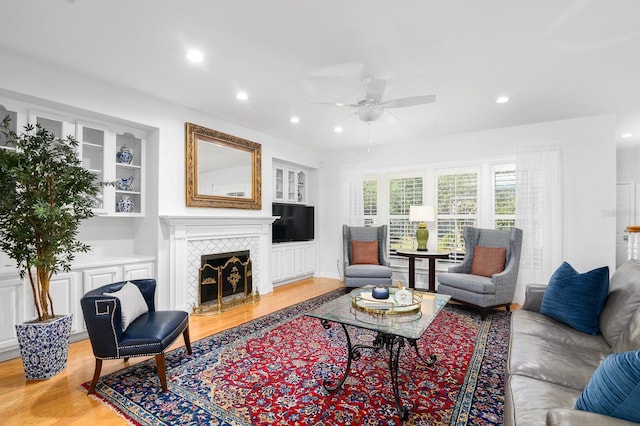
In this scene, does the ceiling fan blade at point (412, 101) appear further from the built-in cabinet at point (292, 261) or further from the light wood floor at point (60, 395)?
the built-in cabinet at point (292, 261)

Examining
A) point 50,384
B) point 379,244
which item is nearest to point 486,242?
point 379,244

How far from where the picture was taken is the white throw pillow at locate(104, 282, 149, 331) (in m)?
2.28

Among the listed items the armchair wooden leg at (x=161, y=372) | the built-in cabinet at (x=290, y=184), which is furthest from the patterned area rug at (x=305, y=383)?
the built-in cabinet at (x=290, y=184)

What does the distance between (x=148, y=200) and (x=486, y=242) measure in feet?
15.1

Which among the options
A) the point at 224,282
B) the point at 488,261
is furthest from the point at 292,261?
the point at 488,261

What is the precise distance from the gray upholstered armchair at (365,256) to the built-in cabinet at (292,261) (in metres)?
1.10

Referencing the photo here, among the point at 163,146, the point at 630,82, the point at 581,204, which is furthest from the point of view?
the point at 581,204

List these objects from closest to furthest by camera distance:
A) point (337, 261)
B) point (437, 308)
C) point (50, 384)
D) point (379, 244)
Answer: point (50, 384), point (437, 308), point (379, 244), point (337, 261)

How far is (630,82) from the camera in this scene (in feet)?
10.3

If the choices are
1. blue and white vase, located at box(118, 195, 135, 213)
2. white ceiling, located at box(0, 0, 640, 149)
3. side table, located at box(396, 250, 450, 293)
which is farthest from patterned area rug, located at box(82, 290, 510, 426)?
white ceiling, located at box(0, 0, 640, 149)

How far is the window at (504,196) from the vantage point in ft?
15.4

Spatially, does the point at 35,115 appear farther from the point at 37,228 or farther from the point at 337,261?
the point at 337,261

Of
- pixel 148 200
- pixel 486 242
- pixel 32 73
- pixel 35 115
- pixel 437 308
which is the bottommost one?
pixel 437 308

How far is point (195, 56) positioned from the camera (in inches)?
105
